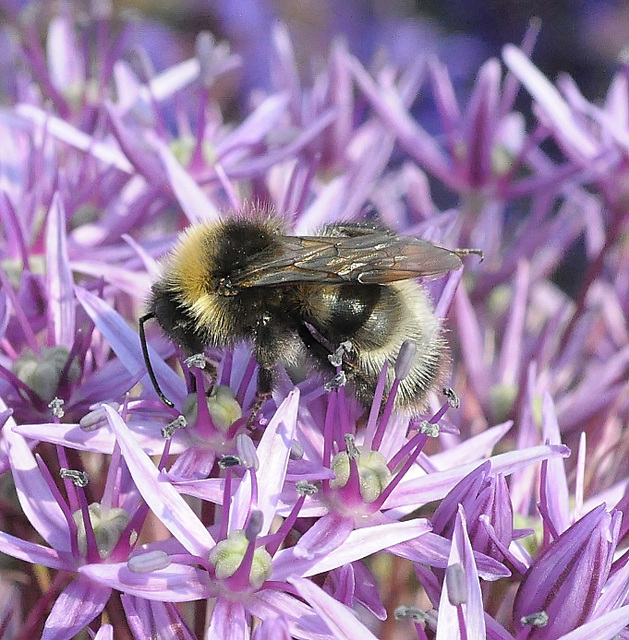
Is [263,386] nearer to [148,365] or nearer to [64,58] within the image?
[148,365]

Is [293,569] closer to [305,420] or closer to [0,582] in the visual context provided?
[305,420]

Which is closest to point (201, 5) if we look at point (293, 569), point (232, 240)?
point (232, 240)

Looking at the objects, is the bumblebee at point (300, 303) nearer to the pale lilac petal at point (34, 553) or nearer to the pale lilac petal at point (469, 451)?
the pale lilac petal at point (469, 451)

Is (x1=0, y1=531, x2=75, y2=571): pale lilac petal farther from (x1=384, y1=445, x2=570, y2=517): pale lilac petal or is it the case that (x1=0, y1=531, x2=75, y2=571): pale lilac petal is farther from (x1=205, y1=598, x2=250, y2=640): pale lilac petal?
(x1=384, y1=445, x2=570, y2=517): pale lilac petal

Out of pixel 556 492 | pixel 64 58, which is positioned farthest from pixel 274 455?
pixel 64 58

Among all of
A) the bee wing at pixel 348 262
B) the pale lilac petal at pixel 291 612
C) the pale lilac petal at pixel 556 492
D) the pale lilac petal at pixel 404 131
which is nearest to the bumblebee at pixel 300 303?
the bee wing at pixel 348 262

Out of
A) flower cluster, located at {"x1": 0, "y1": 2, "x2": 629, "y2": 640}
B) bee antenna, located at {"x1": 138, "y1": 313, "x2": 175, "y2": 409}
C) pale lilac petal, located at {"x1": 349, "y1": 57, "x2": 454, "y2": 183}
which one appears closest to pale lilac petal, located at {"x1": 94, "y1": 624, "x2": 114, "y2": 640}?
flower cluster, located at {"x1": 0, "y1": 2, "x2": 629, "y2": 640}
